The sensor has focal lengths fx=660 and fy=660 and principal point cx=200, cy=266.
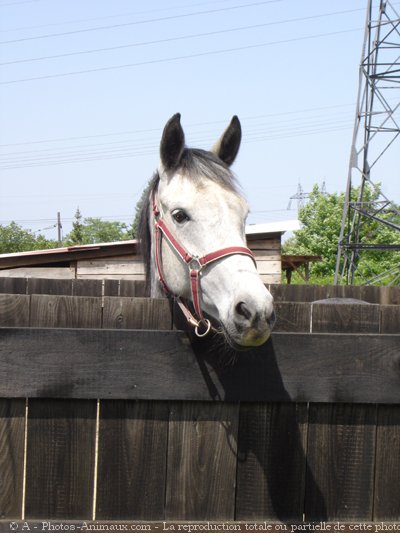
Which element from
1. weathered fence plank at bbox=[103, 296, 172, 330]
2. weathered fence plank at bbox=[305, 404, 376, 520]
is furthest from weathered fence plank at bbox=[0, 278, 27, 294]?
weathered fence plank at bbox=[305, 404, 376, 520]

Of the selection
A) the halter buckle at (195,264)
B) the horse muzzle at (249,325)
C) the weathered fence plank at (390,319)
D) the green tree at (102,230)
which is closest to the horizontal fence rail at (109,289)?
the weathered fence plank at (390,319)

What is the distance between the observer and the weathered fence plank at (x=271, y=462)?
2854 millimetres

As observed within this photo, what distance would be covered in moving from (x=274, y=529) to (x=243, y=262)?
1.16 m

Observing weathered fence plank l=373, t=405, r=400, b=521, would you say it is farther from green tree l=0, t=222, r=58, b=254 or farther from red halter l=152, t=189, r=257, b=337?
green tree l=0, t=222, r=58, b=254

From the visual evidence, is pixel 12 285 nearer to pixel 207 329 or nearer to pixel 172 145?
pixel 172 145

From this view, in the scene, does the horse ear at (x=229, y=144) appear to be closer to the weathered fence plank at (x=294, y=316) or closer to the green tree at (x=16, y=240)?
the weathered fence plank at (x=294, y=316)

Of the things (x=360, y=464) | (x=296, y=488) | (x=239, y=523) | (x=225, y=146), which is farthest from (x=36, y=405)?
(x=225, y=146)

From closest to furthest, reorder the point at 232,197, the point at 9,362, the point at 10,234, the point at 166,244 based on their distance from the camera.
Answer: the point at 9,362 → the point at 232,197 → the point at 166,244 → the point at 10,234

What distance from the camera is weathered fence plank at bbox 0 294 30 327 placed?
2957mm

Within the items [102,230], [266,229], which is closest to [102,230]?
[102,230]

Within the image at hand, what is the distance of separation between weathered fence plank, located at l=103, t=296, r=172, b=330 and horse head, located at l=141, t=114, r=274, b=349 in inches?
4.9

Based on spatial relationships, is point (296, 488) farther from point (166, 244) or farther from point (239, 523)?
point (166, 244)

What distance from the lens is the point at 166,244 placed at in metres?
3.35

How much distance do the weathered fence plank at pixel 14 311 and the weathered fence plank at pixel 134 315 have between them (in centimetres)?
36
